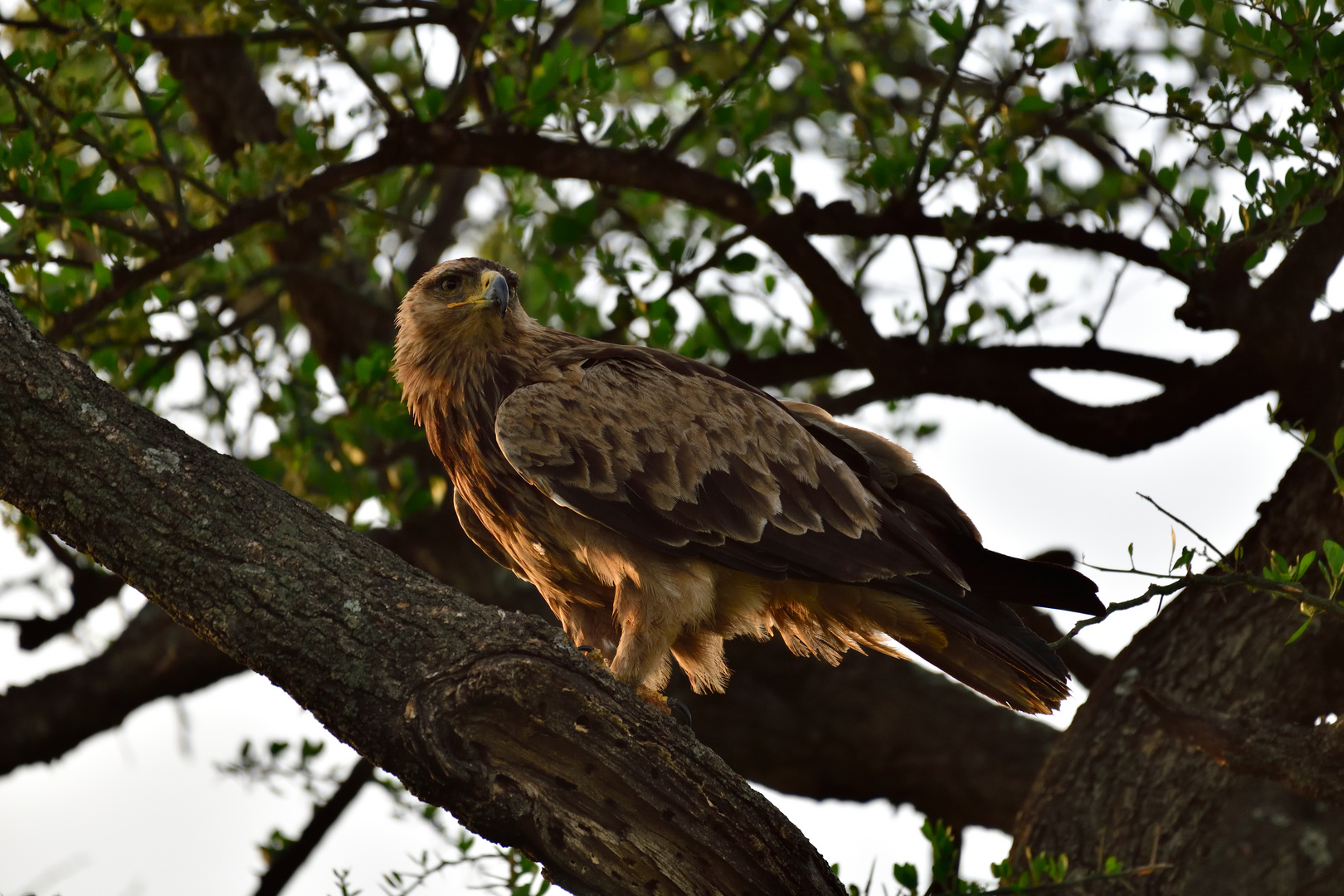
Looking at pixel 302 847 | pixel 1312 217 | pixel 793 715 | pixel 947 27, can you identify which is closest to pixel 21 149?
pixel 947 27

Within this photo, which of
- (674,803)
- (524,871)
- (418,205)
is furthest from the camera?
(418,205)

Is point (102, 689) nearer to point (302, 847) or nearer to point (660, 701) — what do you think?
point (302, 847)

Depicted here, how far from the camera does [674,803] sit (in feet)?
10.3

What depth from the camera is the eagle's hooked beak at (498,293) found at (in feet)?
15.8

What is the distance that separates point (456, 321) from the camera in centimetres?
497

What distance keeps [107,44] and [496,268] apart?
1699mm

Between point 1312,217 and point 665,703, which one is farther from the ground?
point 1312,217

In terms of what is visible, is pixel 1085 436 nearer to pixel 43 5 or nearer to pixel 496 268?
pixel 496 268

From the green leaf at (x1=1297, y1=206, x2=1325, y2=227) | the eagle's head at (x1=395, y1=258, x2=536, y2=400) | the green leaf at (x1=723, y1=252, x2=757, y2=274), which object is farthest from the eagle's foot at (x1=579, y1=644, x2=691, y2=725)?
the green leaf at (x1=1297, y1=206, x2=1325, y2=227)

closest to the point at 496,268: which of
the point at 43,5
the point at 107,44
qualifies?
the point at 107,44

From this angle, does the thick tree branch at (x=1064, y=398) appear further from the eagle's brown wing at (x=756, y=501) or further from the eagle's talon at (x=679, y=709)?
the eagle's talon at (x=679, y=709)

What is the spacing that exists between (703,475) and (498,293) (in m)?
1.09

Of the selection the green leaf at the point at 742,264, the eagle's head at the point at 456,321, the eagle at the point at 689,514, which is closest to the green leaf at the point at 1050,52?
the green leaf at the point at 742,264

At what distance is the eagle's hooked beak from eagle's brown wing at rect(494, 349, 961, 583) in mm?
367
